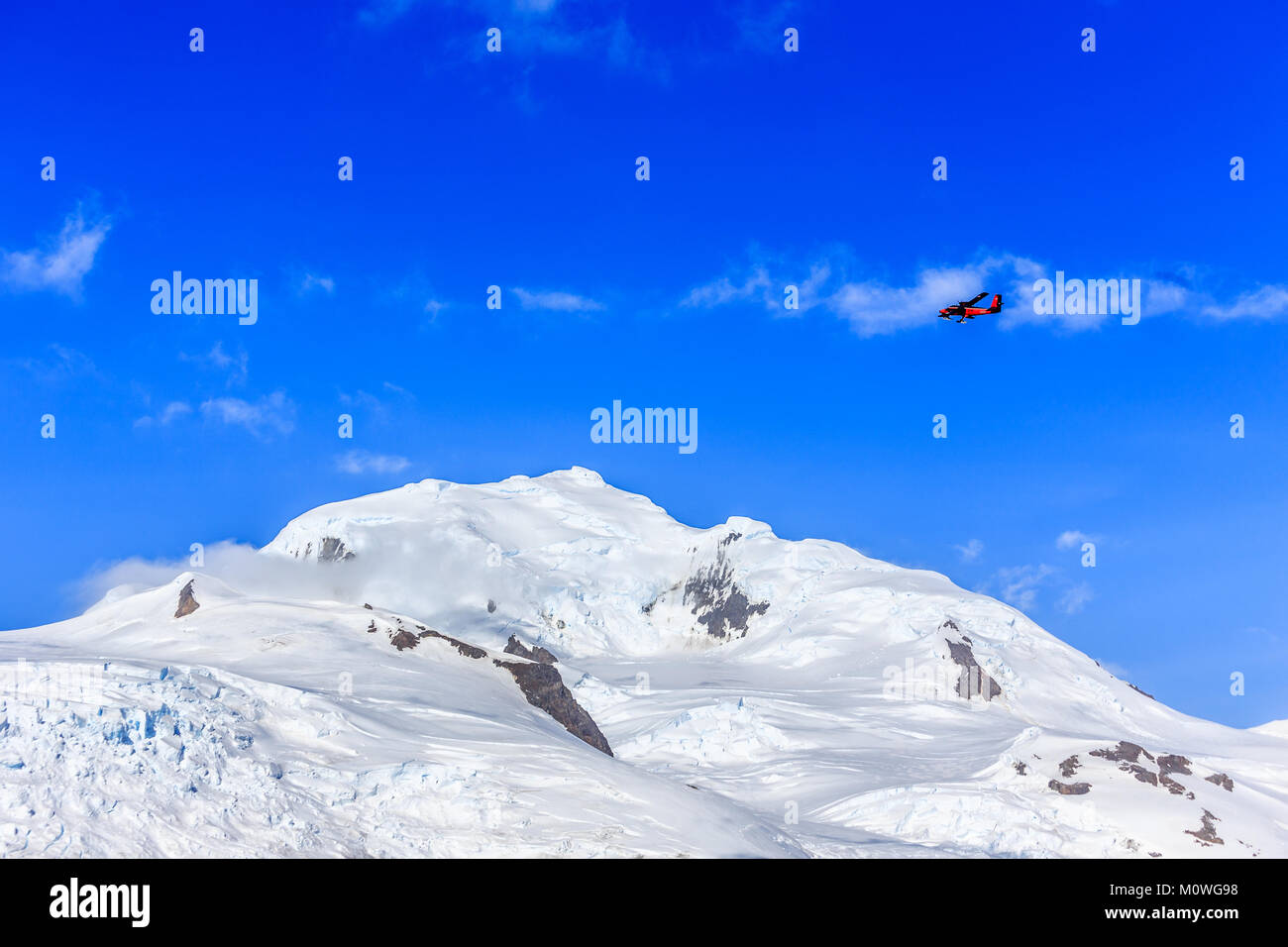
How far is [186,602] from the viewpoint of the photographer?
Result: 138m

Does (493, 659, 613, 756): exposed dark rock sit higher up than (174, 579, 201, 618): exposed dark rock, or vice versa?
(174, 579, 201, 618): exposed dark rock

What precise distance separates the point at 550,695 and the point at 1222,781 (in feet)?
258

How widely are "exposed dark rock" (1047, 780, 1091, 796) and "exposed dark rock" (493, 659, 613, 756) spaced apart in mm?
47763

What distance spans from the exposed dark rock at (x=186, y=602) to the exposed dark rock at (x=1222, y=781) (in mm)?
113417

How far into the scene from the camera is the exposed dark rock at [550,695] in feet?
379

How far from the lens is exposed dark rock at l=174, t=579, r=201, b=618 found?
135m

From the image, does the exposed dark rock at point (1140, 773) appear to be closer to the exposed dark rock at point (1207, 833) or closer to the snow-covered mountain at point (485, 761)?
the snow-covered mountain at point (485, 761)

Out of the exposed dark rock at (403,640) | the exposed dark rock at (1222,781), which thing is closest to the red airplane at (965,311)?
the exposed dark rock at (403,640)

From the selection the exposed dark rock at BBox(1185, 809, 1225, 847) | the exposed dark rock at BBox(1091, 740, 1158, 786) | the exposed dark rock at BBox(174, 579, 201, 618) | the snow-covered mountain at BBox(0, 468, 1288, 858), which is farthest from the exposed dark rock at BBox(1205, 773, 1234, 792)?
the exposed dark rock at BBox(174, 579, 201, 618)

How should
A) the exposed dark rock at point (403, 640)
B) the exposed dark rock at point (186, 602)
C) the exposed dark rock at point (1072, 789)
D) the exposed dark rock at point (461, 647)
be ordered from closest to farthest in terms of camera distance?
the exposed dark rock at point (403, 640) < the exposed dark rock at point (461, 647) < the exposed dark rock at point (1072, 789) < the exposed dark rock at point (186, 602)

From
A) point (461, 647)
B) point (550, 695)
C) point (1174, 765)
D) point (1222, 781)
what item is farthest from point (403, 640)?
point (1222, 781)

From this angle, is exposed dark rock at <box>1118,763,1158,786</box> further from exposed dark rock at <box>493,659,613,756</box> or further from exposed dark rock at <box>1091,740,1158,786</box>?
exposed dark rock at <box>493,659,613,756</box>

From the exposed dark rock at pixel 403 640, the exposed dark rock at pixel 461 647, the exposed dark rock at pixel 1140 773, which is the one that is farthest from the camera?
the exposed dark rock at pixel 1140 773
